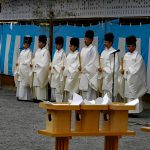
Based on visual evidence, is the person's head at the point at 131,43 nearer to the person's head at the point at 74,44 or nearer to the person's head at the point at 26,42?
the person's head at the point at 74,44

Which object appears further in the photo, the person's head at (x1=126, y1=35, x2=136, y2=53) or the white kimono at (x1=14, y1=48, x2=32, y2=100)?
the white kimono at (x1=14, y1=48, x2=32, y2=100)

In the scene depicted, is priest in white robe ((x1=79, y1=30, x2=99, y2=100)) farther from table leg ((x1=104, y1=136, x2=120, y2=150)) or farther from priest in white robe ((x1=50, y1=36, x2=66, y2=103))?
table leg ((x1=104, y1=136, x2=120, y2=150))

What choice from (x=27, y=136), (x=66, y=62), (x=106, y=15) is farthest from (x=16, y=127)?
(x=106, y=15)

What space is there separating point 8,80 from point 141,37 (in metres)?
7.63

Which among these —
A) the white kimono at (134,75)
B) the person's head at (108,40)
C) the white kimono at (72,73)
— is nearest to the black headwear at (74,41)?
the white kimono at (72,73)

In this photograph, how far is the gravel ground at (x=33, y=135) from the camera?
953 cm

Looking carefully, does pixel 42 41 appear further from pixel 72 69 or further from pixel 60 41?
pixel 72 69

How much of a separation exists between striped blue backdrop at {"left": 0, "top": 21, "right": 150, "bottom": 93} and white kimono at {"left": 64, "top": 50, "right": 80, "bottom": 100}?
0.83 meters

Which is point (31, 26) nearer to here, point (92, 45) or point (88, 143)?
point (92, 45)

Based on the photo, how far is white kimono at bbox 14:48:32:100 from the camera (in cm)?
1709

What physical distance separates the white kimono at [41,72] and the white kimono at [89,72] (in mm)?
1896

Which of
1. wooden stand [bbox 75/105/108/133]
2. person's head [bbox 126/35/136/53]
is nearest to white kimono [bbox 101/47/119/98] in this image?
person's head [bbox 126/35/136/53]

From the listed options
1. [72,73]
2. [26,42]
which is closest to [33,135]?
[72,73]

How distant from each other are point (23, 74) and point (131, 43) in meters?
4.61
